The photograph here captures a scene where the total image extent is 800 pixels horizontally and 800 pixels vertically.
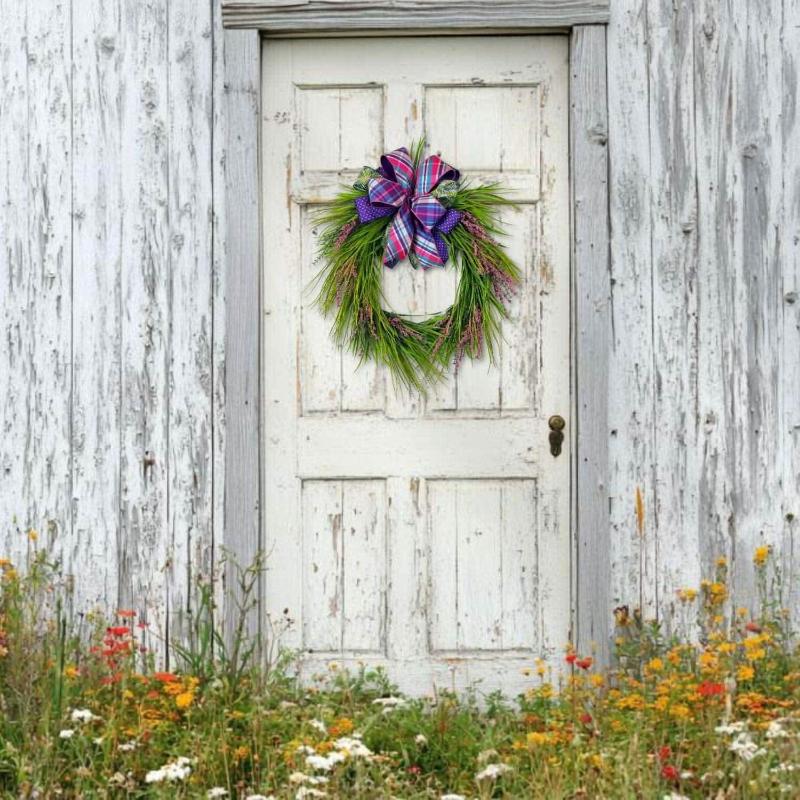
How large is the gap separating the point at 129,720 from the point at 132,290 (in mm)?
1619

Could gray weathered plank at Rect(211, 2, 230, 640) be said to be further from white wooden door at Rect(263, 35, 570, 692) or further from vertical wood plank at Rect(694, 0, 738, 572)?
vertical wood plank at Rect(694, 0, 738, 572)

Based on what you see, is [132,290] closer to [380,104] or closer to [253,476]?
[253,476]

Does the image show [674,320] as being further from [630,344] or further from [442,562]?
[442,562]

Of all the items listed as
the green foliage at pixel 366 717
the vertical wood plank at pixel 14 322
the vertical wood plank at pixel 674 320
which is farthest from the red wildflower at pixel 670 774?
the vertical wood plank at pixel 14 322

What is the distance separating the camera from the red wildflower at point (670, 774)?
3157mm

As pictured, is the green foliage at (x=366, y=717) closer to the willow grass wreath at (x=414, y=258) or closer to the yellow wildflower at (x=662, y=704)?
the yellow wildflower at (x=662, y=704)

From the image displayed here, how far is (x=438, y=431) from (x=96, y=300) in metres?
1.41

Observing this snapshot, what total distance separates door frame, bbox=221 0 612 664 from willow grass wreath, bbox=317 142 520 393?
12.2 inches

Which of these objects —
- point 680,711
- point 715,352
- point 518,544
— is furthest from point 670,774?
point 715,352

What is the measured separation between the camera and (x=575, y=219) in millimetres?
4578

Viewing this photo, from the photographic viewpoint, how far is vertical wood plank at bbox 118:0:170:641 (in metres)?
4.60

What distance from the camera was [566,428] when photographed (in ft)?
→ 15.3

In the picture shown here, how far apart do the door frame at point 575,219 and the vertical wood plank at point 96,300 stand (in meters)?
0.44

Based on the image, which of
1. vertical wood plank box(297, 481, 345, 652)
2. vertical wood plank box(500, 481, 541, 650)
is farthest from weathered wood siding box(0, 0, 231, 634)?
vertical wood plank box(500, 481, 541, 650)
